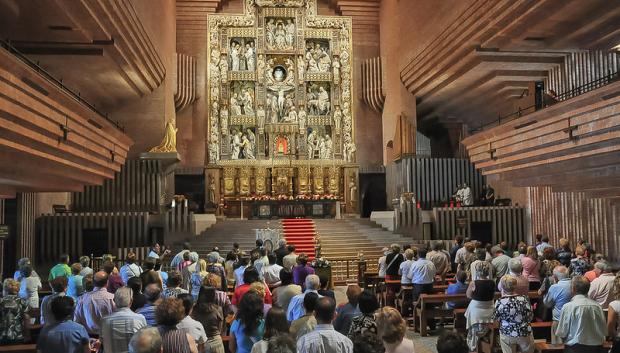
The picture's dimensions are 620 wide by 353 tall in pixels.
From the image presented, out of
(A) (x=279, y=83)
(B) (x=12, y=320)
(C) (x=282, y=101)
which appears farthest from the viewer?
(A) (x=279, y=83)

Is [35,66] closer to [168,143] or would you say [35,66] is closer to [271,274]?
[271,274]

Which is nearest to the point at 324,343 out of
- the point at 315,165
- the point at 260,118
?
the point at 315,165

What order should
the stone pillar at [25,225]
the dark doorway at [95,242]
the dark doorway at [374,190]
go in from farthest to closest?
the dark doorway at [374,190] < the dark doorway at [95,242] < the stone pillar at [25,225]

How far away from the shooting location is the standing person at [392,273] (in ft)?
36.2

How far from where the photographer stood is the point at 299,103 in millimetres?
27125

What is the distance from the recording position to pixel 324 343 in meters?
3.97

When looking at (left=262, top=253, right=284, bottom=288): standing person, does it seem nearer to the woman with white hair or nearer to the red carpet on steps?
the woman with white hair

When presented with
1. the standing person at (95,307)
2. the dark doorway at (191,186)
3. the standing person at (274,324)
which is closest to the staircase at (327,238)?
the dark doorway at (191,186)

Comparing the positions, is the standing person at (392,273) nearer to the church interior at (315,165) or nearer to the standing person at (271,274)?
the church interior at (315,165)

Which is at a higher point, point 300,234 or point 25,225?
point 25,225

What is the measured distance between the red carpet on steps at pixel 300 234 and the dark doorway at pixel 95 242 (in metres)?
5.54

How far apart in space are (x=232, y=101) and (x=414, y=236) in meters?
10.8

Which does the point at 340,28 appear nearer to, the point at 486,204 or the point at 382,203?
the point at 382,203

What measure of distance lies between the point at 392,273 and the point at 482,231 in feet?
33.8
